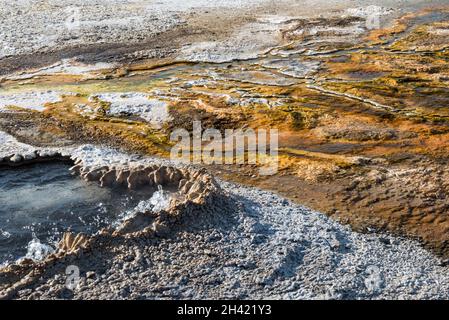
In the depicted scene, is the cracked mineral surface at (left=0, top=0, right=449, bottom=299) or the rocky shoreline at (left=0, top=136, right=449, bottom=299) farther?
the cracked mineral surface at (left=0, top=0, right=449, bottom=299)

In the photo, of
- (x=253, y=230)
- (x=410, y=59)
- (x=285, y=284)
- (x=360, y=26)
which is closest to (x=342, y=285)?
(x=285, y=284)

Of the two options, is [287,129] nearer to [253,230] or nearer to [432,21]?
[253,230]

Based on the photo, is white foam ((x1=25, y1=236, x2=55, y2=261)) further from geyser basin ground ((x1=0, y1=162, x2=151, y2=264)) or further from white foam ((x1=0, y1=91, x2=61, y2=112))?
white foam ((x1=0, y1=91, x2=61, y2=112))

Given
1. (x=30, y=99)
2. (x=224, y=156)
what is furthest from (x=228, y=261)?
(x=30, y=99)

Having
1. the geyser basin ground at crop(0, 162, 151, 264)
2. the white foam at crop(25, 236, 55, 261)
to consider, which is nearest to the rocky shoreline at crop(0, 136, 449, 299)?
the white foam at crop(25, 236, 55, 261)

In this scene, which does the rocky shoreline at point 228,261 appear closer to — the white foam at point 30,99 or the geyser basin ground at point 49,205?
the geyser basin ground at point 49,205

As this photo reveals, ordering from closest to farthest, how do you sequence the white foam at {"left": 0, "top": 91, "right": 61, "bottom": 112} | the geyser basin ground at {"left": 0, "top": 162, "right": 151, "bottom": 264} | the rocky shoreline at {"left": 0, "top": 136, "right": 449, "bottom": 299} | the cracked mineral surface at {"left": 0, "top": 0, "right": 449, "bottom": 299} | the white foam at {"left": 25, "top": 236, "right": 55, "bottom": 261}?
the rocky shoreline at {"left": 0, "top": 136, "right": 449, "bottom": 299} < the cracked mineral surface at {"left": 0, "top": 0, "right": 449, "bottom": 299} < the white foam at {"left": 25, "top": 236, "right": 55, "bottom": 261} < the geyser basin ground at {"left": 0, "top": 162, "right": 151, "bottom": 264} < the white foam at {"left": 0, "top": 91, "right": 61, "bottom": 112}

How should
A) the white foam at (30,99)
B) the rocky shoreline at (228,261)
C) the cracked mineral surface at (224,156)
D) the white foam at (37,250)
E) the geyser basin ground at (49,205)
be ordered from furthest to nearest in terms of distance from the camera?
the white foam at (30,99) < the geyser basin ground at (49,205) < the white foam at (37,250) < the cracked mineral surface at (224,156) < the rocky shoreline at (228,261)

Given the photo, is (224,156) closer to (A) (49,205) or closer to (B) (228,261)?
(A) (49,205)

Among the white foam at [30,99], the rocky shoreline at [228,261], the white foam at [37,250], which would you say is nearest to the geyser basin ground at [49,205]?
the white foam at [37,250]
